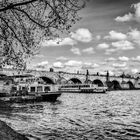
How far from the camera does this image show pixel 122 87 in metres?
135

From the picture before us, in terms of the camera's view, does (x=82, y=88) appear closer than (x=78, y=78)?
Yes

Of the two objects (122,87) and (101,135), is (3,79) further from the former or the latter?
(122,87)

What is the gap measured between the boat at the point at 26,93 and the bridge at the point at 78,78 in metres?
10.6

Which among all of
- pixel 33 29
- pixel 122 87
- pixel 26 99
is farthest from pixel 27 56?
pixel 122 87

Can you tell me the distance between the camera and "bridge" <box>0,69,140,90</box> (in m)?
78.7

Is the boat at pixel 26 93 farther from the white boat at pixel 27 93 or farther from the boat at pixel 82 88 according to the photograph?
the boat at pixel 82 88

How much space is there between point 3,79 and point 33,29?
36.9m

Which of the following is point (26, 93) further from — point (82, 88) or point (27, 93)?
point (82, 88)

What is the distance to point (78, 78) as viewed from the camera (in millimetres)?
104062

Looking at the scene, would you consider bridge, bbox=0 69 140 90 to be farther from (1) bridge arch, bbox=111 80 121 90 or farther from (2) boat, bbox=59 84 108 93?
(2) boat, bbox=59 84 108 93

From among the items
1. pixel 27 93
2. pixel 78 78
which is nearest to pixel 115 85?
pixel 78 78

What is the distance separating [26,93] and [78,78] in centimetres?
6598

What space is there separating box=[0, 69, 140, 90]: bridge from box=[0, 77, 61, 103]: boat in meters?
10.6

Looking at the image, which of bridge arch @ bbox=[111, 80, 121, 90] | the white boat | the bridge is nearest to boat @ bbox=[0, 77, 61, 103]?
the white boat
